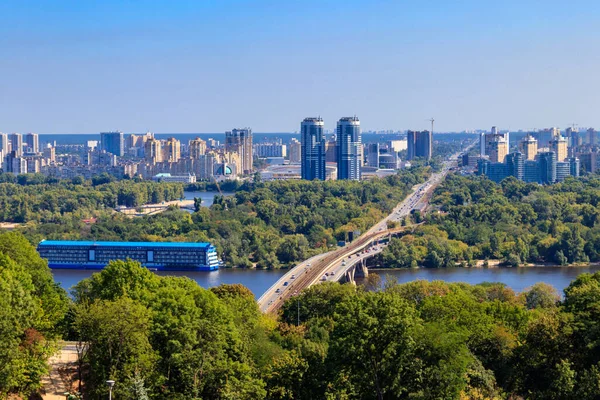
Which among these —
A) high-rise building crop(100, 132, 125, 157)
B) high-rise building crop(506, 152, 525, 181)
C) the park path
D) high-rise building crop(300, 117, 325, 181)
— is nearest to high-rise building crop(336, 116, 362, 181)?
high-rise building crop(300, 117, 325, 181)

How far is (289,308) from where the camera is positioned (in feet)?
34.8

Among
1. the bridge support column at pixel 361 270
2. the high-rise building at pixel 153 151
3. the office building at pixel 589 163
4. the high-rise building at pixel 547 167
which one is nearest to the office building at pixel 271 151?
the high-rise building at pixel 153 151

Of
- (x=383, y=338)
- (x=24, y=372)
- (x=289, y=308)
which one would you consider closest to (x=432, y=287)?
(x=289, y=308)

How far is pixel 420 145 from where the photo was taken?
62.1 metres

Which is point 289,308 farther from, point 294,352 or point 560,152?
point 560,152

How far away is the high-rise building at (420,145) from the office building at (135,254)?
139 feet

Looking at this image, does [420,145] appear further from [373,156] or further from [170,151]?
[170,151]

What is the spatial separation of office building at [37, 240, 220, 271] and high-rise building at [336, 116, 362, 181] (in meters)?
21.1

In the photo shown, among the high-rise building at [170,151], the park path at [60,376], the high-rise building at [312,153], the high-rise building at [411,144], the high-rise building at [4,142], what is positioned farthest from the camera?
the high-rise building at [4,142]

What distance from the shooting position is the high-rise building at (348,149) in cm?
4097

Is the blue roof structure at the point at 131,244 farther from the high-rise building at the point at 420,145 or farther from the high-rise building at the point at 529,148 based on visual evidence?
the high-rise building at the point at 420,145

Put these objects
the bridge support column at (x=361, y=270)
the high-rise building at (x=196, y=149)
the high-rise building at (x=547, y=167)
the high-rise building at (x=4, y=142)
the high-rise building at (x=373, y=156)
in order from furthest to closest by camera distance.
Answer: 1. the high-rise building at (x=4, y=142)
2. the high-rise building at (x=373, y=156)
3. the high-rise building at (x=196, y=149)
4. the high-rise building at (x=547, y=167)
5. the bridge support column at (x=361, y=270)

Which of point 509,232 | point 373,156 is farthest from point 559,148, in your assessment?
point 509,232

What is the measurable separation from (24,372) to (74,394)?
0.38 meters
